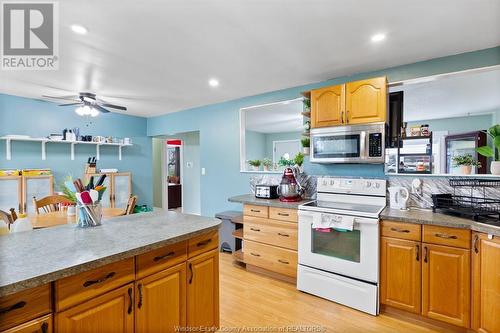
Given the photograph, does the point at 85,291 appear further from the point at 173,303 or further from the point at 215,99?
the point at 215,99

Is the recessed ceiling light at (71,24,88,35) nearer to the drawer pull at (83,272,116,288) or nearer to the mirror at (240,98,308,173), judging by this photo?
the drawer pull at (83,272,116,288)

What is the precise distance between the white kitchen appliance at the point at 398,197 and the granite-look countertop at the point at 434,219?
8 centimetres

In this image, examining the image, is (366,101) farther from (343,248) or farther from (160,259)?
(160,259)

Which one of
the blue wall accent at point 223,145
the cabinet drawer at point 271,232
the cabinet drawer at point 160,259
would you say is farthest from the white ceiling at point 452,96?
the cabinet drawer at point 160,259

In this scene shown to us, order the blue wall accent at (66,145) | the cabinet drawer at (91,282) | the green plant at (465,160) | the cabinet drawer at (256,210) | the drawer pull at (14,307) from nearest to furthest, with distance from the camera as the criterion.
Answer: the drawer pull at (14,307), the cabinet drawer at (91,282), the green plant at (465,160), the cabinet drawer at (256,210), the blue wall accent at (66,145)

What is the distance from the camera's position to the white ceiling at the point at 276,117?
369cm

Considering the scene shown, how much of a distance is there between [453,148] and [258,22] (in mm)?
2461

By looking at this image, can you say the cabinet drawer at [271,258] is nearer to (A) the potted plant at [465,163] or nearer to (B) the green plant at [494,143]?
(A) the potted plant at [465,163]

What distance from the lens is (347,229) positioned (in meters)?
2.23

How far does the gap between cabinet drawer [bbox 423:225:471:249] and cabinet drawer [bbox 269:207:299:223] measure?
Result: 114cm

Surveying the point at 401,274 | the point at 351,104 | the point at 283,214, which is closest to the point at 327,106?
the point at 351,104

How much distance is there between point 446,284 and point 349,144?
1.43 metres

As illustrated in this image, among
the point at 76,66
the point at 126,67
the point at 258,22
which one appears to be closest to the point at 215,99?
the point at 126,67

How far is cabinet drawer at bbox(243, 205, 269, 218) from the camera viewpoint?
2896 mm
